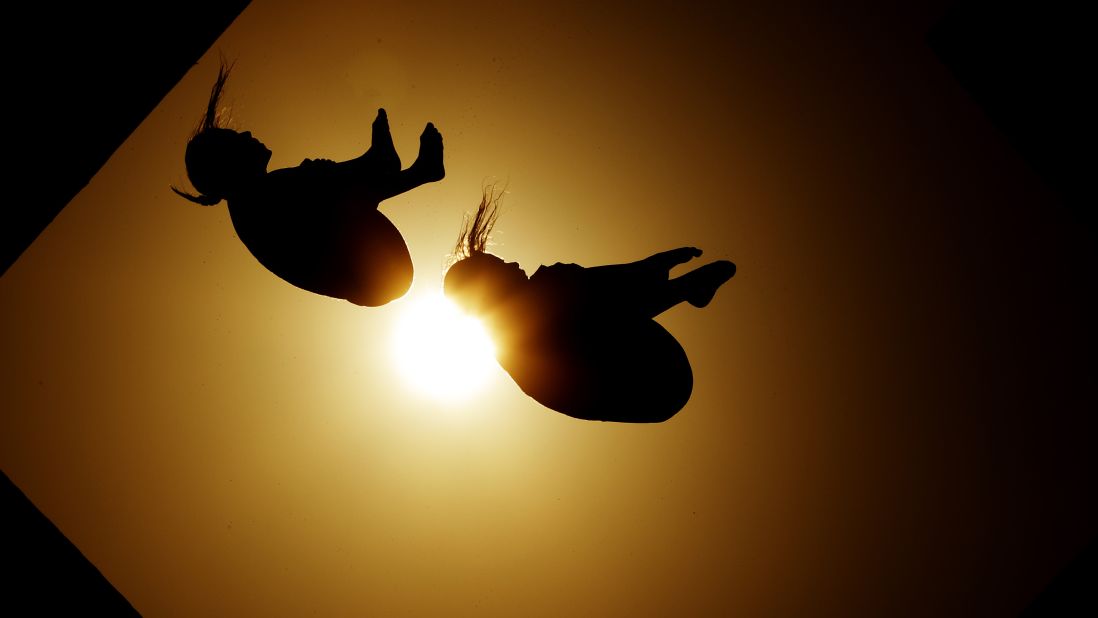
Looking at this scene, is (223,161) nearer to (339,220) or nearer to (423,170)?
(339,220)

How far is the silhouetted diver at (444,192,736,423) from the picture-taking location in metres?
1.01

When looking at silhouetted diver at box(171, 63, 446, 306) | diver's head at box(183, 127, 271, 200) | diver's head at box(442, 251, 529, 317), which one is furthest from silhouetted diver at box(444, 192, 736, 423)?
diver's head at box(183, 127, 271, 200)

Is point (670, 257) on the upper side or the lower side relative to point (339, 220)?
upper

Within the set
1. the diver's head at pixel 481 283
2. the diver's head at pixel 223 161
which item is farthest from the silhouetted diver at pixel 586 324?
the diver's head at pixel 223 161

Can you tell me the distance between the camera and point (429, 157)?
1.05 metres

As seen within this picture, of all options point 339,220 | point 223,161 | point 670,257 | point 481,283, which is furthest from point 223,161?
point 670,257

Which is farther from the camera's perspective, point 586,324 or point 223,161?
point 223,161

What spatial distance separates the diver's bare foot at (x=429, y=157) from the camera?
1053mm

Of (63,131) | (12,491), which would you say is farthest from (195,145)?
(12,491)

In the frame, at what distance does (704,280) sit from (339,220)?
76 centimetres

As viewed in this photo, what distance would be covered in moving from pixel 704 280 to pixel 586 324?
0.94 ft

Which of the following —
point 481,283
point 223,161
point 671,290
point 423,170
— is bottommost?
point 223,161

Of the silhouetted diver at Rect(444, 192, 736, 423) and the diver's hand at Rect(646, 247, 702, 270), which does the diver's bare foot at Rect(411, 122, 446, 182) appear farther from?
the diver's hand at Rect(646, 247, 702, 270)

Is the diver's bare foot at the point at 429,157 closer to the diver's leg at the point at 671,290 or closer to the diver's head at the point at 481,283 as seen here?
the diver's head at the point at 481,283
